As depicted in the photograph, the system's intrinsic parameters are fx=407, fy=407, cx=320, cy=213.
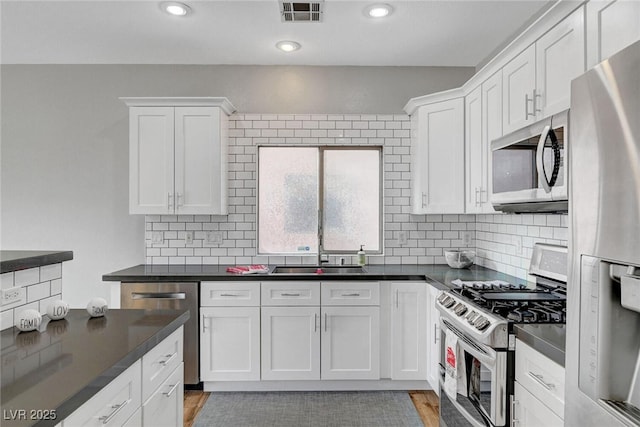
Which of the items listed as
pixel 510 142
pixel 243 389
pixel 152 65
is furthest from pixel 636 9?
pixel 152 65

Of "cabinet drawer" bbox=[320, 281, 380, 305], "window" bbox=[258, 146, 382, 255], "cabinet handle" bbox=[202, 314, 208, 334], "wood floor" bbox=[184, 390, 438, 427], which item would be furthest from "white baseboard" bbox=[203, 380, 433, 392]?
"window" bbox=[258, 146, 382, 255]

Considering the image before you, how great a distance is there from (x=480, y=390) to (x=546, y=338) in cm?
57

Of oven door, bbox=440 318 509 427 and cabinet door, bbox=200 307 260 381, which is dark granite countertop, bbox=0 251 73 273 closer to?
cabinet door, bbox=200 307 260 381

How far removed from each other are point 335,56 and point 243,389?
113 inches

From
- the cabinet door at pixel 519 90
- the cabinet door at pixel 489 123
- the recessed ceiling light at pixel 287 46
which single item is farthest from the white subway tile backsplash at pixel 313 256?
the cabinet door at pixel 519 90

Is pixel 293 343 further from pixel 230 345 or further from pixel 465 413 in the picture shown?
pixel 465 413

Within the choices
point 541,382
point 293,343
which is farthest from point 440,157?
point 541,382

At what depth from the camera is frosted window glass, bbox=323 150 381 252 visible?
382 centimetres

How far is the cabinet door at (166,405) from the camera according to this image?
1485mm

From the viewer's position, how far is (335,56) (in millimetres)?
3514

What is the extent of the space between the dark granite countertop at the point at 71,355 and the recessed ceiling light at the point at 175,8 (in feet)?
6.57

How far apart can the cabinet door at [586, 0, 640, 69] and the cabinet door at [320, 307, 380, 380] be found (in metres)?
2.17

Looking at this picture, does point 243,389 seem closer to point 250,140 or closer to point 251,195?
point 251,195

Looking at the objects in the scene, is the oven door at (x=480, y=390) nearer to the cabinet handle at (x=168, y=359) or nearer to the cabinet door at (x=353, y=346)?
the cabinet door at (x=353, y=346)
